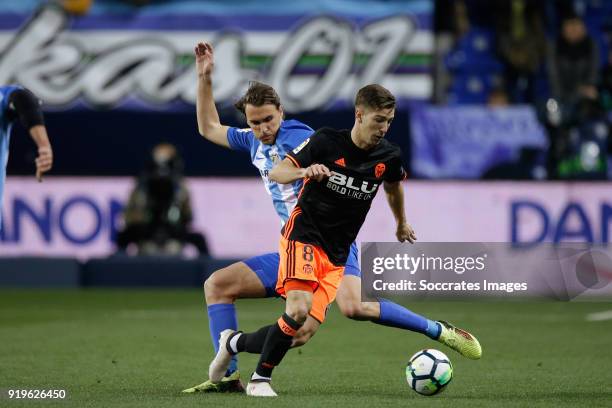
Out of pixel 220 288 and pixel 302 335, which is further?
pixel 220 288

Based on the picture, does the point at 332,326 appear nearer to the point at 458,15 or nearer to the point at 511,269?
the point at 511,269

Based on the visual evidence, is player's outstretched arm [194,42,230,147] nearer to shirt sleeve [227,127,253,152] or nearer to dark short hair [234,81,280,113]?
shirt sleeve [227,127,253,152]

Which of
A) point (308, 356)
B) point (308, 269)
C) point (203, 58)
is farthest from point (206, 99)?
point (308, 356)

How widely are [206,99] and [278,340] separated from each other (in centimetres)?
171

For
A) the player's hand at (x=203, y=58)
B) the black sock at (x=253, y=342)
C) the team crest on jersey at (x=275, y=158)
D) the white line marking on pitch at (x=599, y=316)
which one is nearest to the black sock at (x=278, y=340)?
the black sock at (x=253, y=342)

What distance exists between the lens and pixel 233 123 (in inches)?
683

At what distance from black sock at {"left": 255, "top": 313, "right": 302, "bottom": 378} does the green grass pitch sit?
0.79 feet

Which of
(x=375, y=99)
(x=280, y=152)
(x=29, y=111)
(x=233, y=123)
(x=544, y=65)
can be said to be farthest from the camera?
(x=544, y=65)

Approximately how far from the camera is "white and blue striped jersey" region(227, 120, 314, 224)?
7.76 m

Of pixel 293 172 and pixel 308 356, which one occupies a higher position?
pixel 293 172

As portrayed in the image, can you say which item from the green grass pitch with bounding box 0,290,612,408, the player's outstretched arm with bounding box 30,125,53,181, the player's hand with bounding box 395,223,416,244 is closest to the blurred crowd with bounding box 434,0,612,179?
the green grass pitch with bounding box 0,290,612,408

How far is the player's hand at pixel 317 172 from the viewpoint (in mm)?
6855

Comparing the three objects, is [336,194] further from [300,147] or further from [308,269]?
[308,269]

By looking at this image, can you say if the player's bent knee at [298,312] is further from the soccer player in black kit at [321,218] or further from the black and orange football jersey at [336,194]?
the black and orange football jersey at [336,194]
